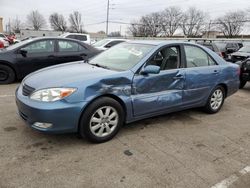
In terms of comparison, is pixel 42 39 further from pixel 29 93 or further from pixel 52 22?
pixel 52 22

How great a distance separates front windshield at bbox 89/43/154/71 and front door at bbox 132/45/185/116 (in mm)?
205

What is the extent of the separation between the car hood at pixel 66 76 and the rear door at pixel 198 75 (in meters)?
1.53

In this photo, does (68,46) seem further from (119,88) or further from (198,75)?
(119,88)

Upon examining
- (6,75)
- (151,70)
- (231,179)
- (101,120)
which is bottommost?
(231,179)

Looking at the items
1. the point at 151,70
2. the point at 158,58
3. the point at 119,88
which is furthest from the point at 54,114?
the point at 158,58

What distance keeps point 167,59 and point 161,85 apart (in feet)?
1.73

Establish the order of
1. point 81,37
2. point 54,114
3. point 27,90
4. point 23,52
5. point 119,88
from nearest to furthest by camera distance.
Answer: point 54,114 → point 27,90 → point 119,88 → point 23,52 → point 81,37

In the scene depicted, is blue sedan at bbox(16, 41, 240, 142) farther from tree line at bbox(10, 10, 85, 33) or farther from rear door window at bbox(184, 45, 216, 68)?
tree line at bbox(10, 10, 85, 33)

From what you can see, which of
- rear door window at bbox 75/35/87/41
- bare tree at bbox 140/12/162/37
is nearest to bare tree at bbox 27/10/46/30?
bare tree at bbox 140/12/162/37

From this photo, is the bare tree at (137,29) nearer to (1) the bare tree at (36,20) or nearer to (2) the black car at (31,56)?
(1) the bare tree at (36,20)

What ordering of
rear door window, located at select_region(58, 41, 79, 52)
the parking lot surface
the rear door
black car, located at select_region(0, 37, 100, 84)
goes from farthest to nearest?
rear door window, located at select_region(58, 41, 79, 52) → black car, located at select_region(0, 37, 100, 84) → the rear door → the parking lot surface

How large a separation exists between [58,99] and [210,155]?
213 centimetres

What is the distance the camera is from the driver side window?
13.6 feet

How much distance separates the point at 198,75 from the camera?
464 cm
